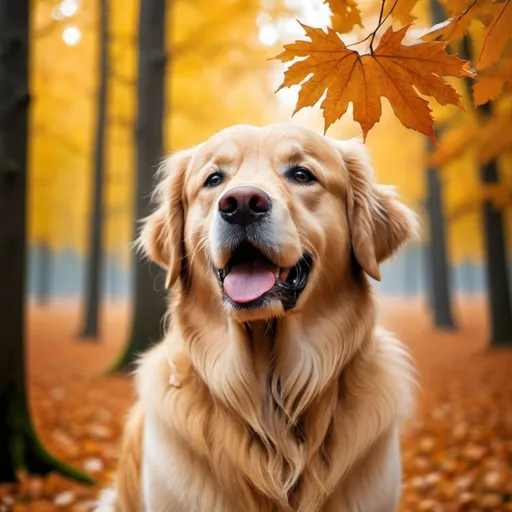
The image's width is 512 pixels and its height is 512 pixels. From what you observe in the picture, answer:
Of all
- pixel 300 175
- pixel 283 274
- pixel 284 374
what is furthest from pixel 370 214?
pixel 284 374

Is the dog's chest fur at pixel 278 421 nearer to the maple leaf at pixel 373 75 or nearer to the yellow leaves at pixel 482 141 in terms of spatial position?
the maple leaf at pixel 373 75

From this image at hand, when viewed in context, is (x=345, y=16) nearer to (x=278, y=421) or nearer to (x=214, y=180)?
(x=214, y=180)

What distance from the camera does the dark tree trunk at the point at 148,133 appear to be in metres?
6.50

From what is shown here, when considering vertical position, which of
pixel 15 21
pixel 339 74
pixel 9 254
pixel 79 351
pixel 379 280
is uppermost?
pixel 15 21

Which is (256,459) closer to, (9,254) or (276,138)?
(276,138)

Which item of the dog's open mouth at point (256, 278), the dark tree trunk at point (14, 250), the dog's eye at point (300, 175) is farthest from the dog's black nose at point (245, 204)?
the dark tree trunk at point (14, 250)

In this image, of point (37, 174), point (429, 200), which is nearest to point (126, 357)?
point (429, 200)

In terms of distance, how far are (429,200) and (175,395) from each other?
35.7 feet

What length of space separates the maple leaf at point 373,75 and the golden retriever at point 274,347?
0.53m

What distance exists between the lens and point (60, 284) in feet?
128

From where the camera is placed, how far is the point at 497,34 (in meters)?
1.83

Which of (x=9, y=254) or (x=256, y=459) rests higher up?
(x=9, y=254)

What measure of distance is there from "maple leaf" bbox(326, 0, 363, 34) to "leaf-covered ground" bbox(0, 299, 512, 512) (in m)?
2.70

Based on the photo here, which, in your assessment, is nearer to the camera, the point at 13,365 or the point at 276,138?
the point at 276,138
